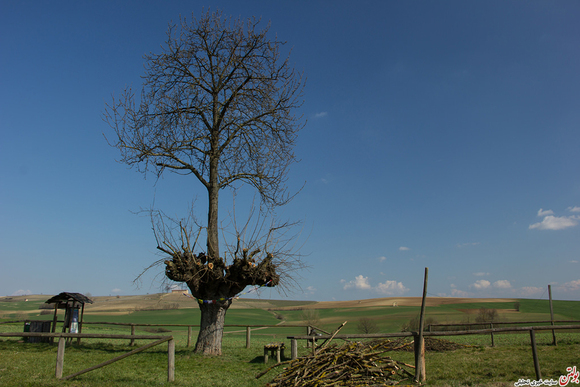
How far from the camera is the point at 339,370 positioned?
647 cm

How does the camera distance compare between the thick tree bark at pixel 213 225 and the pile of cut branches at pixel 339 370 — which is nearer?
the pile of cut branches at pixel 339 370

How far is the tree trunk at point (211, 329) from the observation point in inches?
480

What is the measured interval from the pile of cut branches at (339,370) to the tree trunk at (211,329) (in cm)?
609

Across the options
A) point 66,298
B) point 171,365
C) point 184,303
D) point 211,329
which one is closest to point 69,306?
point 66,298

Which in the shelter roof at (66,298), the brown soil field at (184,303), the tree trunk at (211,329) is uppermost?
the shelter roof at (66,298)

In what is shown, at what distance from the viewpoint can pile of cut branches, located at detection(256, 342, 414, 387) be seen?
6301 mm

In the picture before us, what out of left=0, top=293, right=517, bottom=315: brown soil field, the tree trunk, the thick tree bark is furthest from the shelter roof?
left=0, top=293, right=517, bottom=315: brown soil field

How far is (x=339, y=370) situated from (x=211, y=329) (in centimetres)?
709

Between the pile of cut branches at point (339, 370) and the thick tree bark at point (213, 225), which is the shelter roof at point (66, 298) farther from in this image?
the pile of cut branches at point (339, 370)

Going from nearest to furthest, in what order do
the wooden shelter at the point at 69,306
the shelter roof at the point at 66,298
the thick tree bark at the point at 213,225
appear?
the thick tree bark at the point at 213,225 → the wooden shelter at the point at 69,306 → the shelter roof at the point at 66,298

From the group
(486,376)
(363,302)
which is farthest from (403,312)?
(486,376)

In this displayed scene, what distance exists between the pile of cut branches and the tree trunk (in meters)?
6.09

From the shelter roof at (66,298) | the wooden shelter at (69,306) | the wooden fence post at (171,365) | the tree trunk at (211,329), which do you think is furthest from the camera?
the shelter roof at (66,298)

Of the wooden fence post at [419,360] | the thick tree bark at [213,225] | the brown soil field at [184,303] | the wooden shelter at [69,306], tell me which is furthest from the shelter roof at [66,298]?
the brown soil field at [184,303]
